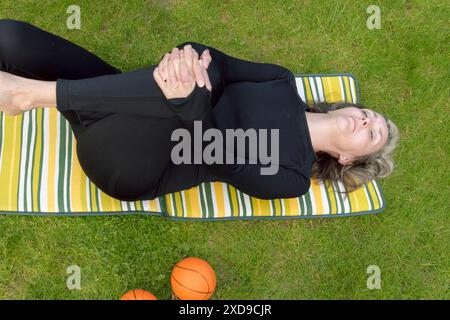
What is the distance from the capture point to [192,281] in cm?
321

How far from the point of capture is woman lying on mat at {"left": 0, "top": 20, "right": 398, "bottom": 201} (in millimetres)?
2621

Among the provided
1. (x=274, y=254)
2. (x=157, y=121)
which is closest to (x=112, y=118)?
(x=157, y=121)

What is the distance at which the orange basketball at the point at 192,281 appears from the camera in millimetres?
3205

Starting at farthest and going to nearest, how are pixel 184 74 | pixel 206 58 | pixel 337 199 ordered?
pixel 337 199 < pixel 206 58 < pixel 184 74

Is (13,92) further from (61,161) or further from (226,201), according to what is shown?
(226,201)

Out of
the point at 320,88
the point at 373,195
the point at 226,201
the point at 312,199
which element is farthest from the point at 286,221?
the point at 320,88

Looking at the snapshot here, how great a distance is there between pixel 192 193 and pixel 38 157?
1288mm

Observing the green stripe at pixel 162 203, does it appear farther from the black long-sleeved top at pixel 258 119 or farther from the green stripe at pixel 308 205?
the green stripe at pixel 308 205

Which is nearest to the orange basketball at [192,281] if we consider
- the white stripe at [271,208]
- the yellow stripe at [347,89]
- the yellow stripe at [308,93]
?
the white stripe at [271,208]

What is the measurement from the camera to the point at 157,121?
114 inches

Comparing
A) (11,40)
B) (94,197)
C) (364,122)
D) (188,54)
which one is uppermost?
(11,40)

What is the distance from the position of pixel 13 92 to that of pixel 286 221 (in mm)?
2374

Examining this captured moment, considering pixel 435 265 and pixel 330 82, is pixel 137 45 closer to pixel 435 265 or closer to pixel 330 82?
pixel 330 82

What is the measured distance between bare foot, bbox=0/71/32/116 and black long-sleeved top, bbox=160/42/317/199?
1.05 m
